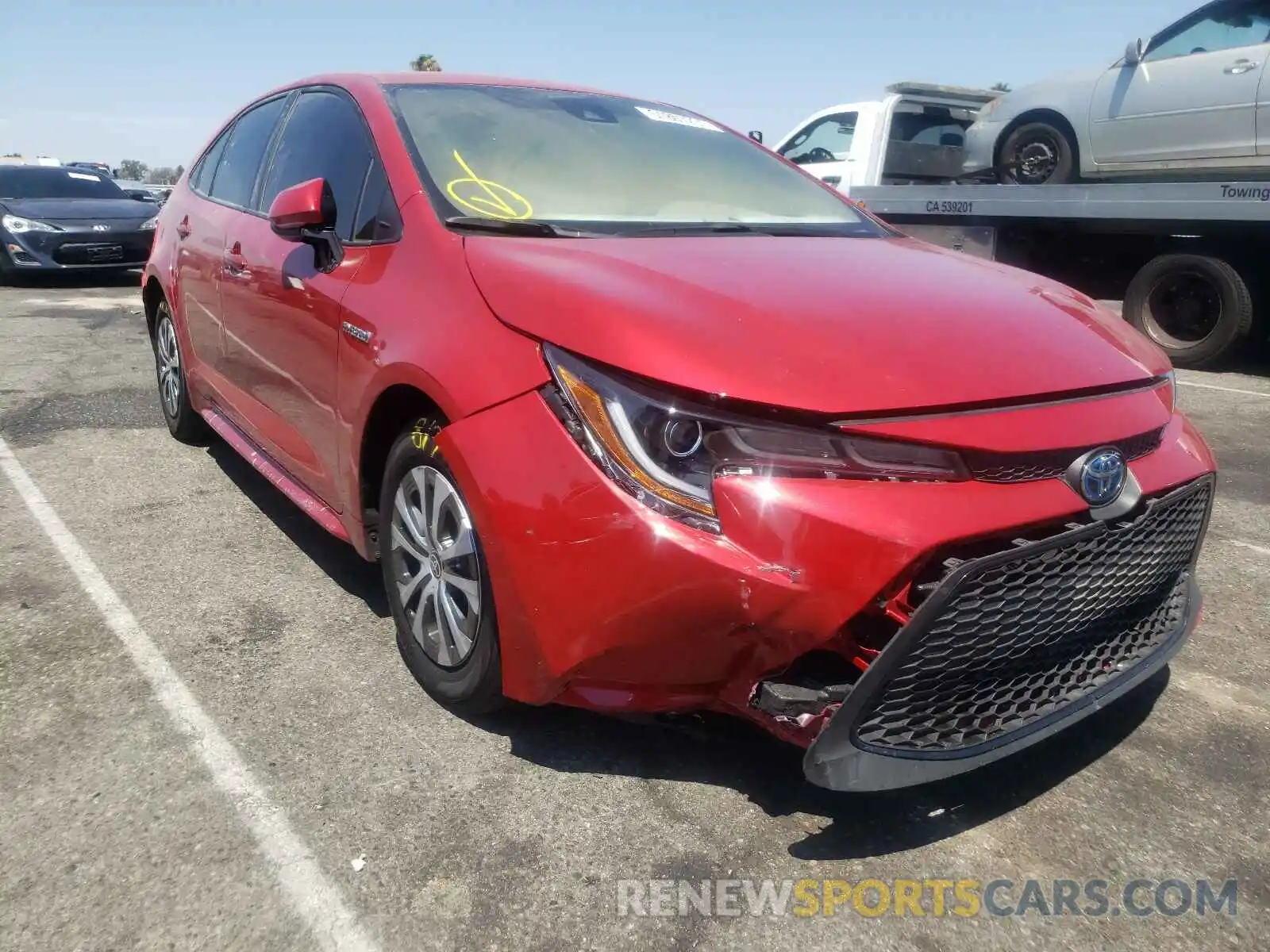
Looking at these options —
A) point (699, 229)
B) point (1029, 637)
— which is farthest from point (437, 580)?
point (1029, 637)

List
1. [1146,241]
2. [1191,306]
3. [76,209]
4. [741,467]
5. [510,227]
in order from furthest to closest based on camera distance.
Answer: [76,209] < [1146,241] < [1191,306] < [510,227] < [741,467]

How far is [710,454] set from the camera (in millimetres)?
1921

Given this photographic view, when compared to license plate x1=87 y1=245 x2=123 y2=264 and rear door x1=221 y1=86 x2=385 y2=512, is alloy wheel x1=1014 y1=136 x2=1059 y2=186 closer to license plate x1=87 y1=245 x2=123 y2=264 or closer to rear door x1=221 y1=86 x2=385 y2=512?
rear door x1=221 y1=86 x2=385 y2=512

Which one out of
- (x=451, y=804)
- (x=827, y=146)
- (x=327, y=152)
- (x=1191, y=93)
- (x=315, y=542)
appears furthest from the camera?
(x=827, y=146)

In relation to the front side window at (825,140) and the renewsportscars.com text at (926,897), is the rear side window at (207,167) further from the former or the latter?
the front side window at (825,140)

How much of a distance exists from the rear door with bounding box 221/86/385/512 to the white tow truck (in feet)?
14.0

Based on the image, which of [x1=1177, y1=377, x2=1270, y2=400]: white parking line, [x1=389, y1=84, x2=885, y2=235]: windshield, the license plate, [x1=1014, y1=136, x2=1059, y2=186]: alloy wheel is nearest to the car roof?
[x1=389, y1=84, x2=885, y2=235]: windshield

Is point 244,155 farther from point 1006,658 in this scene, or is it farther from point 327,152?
point 1006,658

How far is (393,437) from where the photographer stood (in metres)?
2.69

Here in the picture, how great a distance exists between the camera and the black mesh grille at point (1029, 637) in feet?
6.20

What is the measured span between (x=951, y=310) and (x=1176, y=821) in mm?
1223

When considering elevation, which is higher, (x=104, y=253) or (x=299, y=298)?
(x=299, y=298)

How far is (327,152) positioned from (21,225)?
10243mm

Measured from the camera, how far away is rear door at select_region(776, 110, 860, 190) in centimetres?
1073
